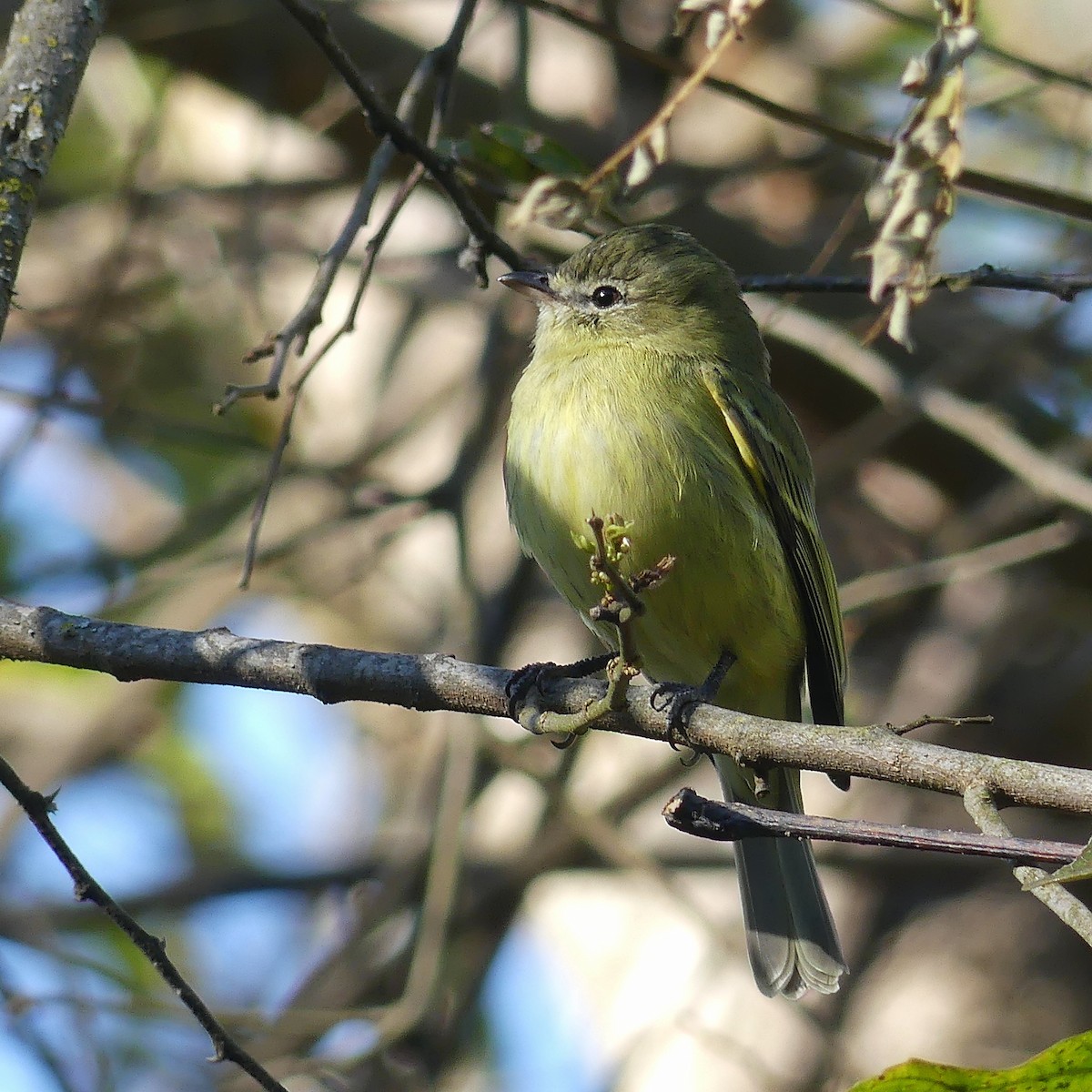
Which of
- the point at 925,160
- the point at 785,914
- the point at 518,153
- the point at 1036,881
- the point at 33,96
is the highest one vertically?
the point at 518,153

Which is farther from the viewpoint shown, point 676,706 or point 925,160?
point 676,706

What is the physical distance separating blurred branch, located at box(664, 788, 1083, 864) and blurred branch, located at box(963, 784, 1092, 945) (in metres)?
0.05

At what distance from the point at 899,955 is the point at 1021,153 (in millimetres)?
4246

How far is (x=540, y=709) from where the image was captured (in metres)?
3.13

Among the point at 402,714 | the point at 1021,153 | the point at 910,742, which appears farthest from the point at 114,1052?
the point at 1021,153

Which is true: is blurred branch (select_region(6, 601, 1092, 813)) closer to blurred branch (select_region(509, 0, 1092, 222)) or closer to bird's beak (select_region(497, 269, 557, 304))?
blurred branch (select_region(509, 0, 1092, 222))

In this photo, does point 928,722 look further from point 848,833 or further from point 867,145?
point 867,145

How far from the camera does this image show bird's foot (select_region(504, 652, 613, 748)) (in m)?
2.74

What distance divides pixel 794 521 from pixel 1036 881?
248 centimetres

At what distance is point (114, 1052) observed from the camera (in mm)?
6766

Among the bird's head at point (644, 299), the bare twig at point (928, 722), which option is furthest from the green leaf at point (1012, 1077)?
the bird's head at point (644, 299)

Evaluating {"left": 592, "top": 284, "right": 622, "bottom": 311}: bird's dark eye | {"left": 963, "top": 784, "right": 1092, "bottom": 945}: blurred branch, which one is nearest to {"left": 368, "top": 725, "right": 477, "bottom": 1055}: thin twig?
{"left": 592, "top": 284, "right": 622, "bottom": 311}: bird's dark eye

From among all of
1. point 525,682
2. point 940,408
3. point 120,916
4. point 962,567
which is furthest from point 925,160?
point 962,567

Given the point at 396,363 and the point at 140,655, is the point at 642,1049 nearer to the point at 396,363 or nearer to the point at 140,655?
the point at 396,363
